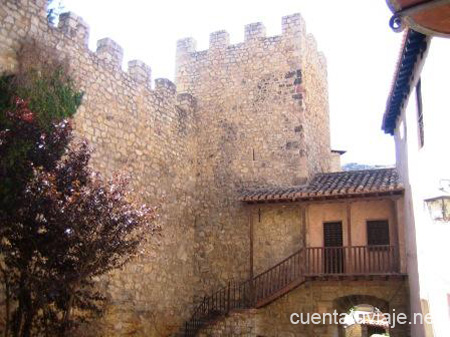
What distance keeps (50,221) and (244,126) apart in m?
9.90

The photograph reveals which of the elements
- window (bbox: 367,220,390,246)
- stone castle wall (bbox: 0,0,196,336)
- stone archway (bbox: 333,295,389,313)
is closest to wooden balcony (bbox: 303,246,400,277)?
window (bbox: 367,220,390,246)

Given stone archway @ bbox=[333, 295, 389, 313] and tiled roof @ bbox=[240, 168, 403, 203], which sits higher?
tiled roof @ bbox=[240, 168, 403, 203]

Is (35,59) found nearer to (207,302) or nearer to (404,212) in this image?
(207,302)

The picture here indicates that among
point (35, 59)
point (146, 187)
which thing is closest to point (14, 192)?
point (35, 59)

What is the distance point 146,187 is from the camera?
13.3 metres

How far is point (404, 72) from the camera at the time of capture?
9781 millimetres

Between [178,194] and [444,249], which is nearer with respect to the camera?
[444,249]

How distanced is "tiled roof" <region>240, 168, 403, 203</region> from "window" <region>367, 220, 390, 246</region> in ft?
4.01

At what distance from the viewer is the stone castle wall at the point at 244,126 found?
1530 centimetres

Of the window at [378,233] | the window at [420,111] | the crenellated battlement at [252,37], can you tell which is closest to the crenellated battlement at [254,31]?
the crenellated battlement at [252,37]

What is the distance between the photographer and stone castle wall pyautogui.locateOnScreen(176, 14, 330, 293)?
50.2ft

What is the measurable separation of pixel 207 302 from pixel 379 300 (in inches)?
201

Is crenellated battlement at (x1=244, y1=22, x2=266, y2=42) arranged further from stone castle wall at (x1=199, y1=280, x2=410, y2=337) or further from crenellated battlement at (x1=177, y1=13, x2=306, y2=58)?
stone castle wall at (x1=199, y1=280, x2=410, y2=337)

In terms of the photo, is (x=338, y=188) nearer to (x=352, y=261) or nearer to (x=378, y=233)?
(x=378, y=233)
